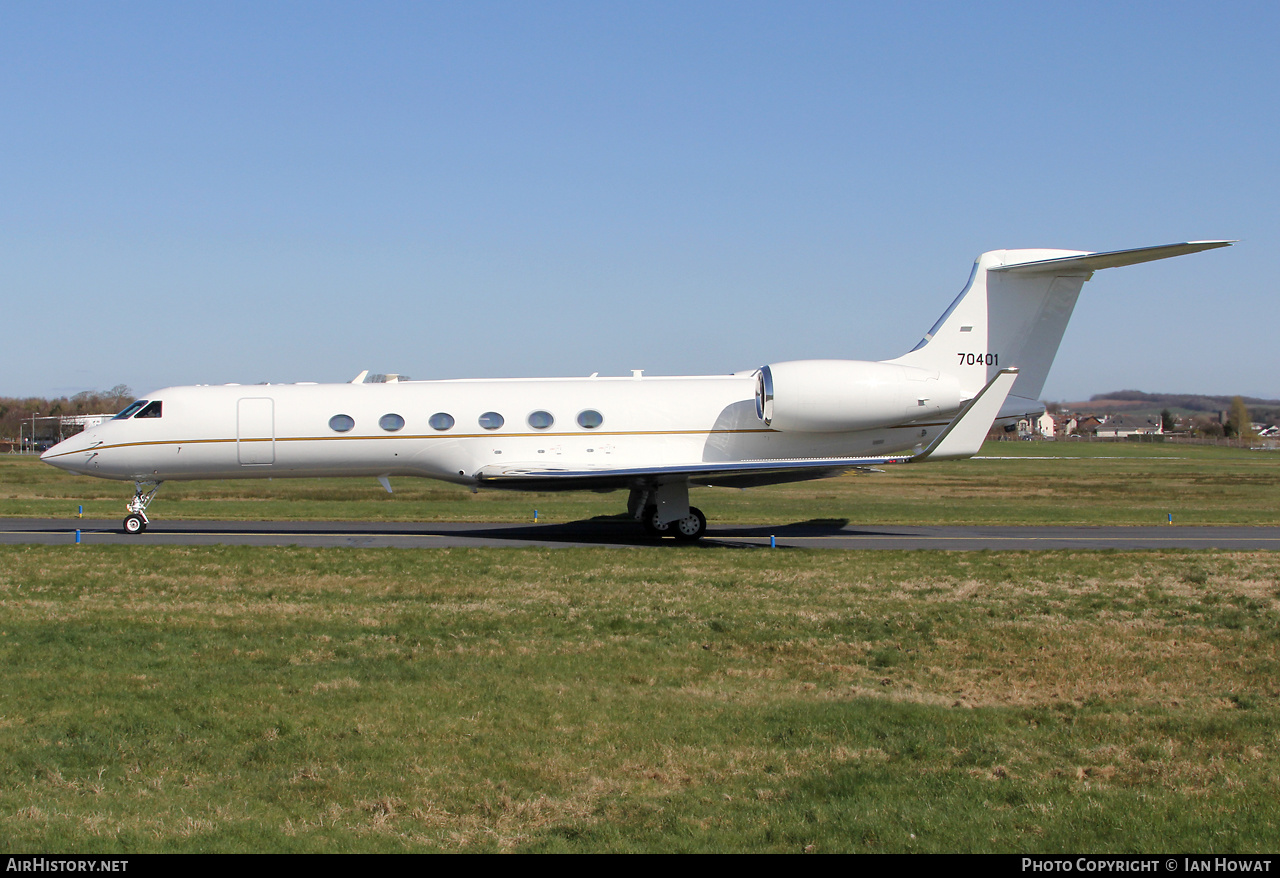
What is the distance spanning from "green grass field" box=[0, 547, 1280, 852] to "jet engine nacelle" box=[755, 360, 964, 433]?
257 inches

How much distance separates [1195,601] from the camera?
43.5 feet

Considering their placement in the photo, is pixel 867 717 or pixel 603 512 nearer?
pixel 867 717

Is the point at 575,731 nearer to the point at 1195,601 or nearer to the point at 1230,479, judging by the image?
the point at 1195,601

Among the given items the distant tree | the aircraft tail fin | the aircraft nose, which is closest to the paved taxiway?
the aircraft nose

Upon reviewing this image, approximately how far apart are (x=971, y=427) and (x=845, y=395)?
103 inches

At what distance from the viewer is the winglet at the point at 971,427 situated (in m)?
19.1

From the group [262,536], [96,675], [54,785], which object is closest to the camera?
[54,785]

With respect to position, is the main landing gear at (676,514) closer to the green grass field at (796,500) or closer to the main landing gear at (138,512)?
the green grass field at (796,500)

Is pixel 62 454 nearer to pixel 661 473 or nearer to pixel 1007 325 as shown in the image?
pixel 661 473

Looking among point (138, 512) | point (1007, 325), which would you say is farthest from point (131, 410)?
point (1007, 325)

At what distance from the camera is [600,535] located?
22.3 metres

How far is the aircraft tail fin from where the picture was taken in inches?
859
